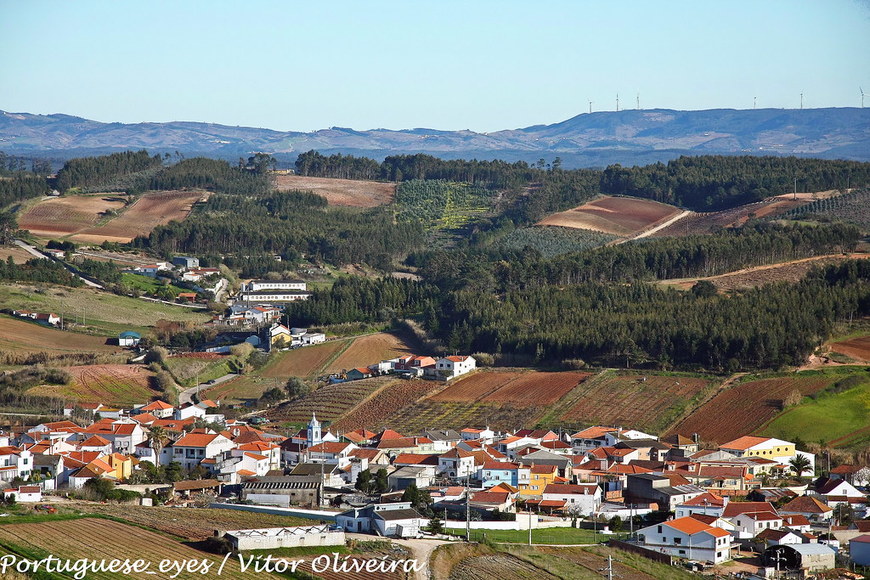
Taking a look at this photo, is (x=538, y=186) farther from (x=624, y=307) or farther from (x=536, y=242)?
(x=624, y=307)

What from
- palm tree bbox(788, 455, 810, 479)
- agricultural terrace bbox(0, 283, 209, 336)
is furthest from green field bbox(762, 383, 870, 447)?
agricultural terrace bbox(0, 283, 209, 336)

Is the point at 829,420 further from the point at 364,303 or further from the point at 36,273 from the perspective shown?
the point at 36,273

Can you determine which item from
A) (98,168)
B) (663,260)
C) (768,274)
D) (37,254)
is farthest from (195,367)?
(98,168)

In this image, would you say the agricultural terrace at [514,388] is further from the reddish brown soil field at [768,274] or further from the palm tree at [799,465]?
the reddish brown soil field at [768,274]

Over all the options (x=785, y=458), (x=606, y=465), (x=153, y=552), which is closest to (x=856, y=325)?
(x=785, y=458)

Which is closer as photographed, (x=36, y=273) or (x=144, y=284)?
(x=36, y=273)
